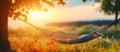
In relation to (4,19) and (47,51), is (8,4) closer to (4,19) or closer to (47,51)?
(4,19)

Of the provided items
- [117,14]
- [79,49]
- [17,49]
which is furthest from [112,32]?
[17,49]

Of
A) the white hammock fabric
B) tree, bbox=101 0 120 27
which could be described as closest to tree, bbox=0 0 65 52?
the white hammock fabric

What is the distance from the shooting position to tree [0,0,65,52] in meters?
10.5

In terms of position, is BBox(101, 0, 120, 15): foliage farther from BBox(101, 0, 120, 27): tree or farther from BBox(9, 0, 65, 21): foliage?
BBox(9, 0, 65, 21): foliage

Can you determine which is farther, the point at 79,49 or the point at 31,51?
the point at 79,49

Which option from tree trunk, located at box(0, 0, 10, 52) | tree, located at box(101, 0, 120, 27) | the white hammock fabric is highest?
tree trunk, located at box(0, 0, 10, 52)

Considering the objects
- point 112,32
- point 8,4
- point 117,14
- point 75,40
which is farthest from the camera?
point 117,14

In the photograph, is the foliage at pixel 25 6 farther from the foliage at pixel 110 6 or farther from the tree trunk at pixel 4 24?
the foliage at pixel 110 6

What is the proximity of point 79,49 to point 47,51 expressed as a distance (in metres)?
1.24

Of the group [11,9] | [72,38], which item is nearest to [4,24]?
[11,9]

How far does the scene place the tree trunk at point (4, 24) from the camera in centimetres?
1045

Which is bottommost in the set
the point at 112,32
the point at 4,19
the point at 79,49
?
the point at 112,32

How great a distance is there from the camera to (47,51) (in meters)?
11.1

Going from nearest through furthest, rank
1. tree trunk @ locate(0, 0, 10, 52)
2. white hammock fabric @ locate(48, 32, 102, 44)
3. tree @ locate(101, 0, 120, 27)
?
tree trunk @ locate(0, 0, 10, 52), white hammock fabric @ locate(48, 32, 102, 44), tree @ locate(101, 0, 120, 27)
